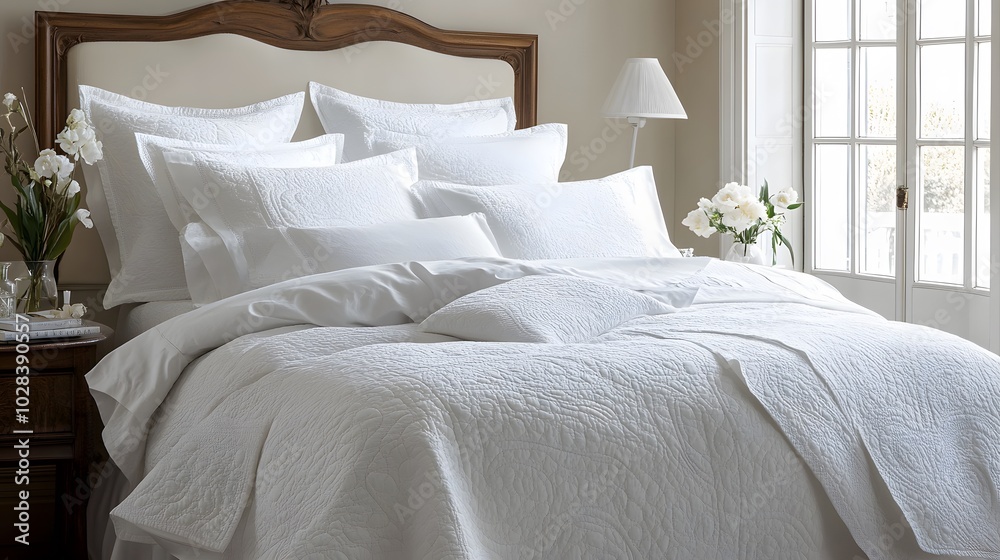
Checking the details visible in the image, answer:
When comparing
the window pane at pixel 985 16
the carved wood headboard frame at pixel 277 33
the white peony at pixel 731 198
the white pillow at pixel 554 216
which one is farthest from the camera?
the white peony at pixel 731 198

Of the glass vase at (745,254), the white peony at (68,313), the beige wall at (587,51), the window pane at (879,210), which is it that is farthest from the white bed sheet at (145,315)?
the window pane at (879,210)

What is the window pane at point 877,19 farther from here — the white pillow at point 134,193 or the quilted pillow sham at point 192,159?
the white pillow at point 134,193

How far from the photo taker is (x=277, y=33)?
141 inches

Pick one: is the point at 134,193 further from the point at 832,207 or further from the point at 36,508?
the point at 832,207

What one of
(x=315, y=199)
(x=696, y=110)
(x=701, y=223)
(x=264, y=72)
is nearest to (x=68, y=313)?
(x=315, y=199)

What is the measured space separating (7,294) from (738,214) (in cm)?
235

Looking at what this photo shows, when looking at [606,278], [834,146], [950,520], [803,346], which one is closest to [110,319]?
[606,278]

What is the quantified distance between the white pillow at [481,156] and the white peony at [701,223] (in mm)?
529

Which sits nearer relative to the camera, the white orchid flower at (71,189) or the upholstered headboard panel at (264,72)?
the white orchid flower at (71,189)

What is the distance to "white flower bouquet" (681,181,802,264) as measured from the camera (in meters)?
3.60

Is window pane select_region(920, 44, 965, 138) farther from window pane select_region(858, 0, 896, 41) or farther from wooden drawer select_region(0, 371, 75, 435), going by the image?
wooden drawer select_region(0, 371, 75, 435)

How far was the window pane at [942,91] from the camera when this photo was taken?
3621mm

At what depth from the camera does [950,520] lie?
179 cm

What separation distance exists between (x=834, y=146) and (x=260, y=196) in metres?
2.48
